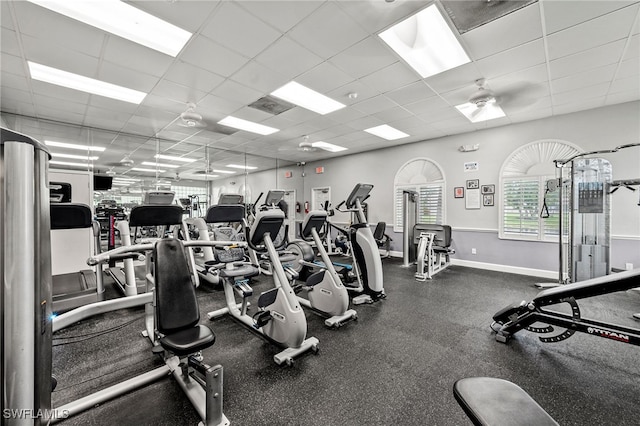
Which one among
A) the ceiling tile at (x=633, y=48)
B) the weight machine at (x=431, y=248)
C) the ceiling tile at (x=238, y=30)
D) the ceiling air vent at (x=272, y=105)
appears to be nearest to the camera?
the ceiling tile at (x=238, y=30)

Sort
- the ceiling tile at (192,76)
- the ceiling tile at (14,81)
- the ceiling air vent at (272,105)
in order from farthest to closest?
the ceiling air vent at (272,105), the ceiling tile at (14,81), the ceiling tile at (192,76)

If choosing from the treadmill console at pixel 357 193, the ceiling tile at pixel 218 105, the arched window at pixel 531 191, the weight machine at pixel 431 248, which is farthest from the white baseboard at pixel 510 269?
the ceiling tile at pixel 218 105

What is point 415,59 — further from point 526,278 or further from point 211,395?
point 526,278

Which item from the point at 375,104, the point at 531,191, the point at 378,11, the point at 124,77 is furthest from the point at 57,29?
the point at 531,191

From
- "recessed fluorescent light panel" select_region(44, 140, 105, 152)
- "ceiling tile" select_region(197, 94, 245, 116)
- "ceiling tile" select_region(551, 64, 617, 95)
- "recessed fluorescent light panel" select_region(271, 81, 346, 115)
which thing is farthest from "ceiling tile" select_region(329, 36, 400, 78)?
"recessed fluorescent light panel" select_region(44, 140, 105, 152)

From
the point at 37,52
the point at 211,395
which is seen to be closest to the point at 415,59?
the point at 211,395

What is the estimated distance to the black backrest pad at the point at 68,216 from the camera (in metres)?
1.89

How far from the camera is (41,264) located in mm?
933

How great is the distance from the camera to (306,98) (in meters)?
4.14

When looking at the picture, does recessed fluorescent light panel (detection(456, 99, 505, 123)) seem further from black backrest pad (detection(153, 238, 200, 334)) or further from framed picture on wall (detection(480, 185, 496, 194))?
black backrest pad (detection(153, 238, 200, 334))

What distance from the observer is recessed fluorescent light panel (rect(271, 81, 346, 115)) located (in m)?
3.79

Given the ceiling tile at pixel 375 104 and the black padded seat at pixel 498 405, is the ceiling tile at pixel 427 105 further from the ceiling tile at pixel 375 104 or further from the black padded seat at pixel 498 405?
the black padded seat at pixel 498 405

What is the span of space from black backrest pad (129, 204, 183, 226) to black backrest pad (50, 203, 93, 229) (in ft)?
0.91

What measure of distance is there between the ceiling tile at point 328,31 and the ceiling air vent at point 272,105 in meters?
1.46
